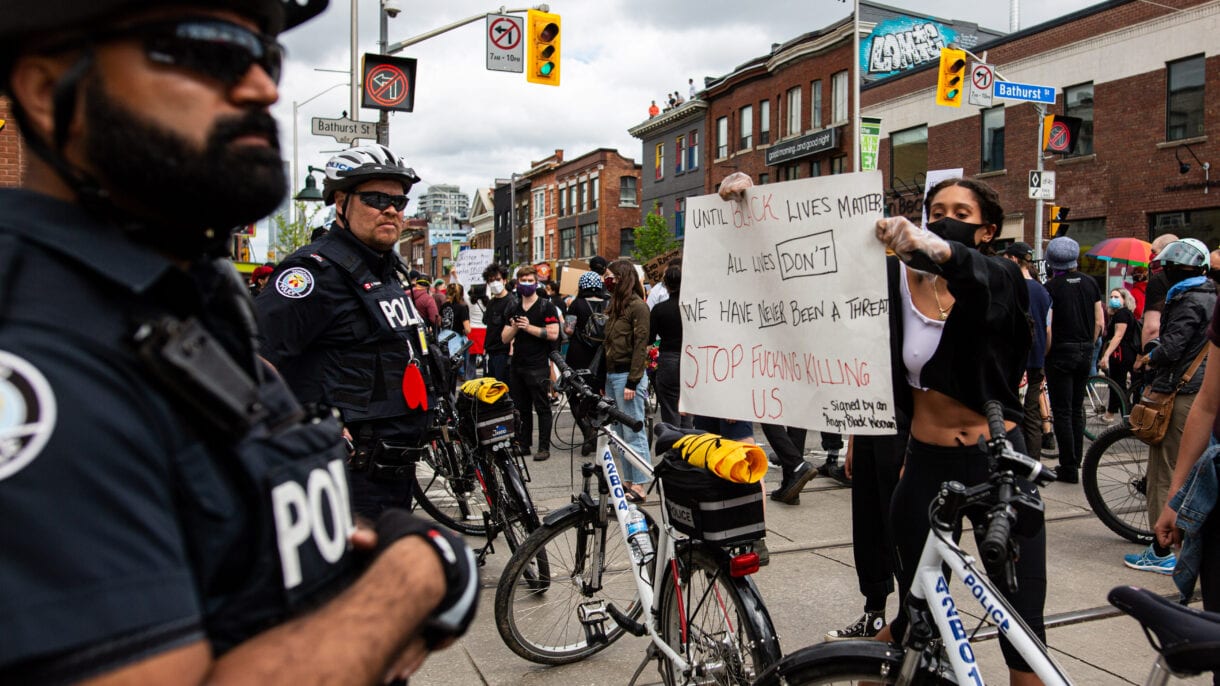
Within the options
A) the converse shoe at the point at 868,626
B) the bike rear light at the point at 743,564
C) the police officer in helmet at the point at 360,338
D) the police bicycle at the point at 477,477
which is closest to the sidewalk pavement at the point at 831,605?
the police bicycle at the point at 477,477

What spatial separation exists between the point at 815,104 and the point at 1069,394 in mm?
28701

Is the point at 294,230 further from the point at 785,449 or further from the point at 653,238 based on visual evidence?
the point at 785,449

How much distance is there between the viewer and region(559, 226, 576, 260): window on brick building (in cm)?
5875

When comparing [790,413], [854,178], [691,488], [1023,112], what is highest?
[1023,112]

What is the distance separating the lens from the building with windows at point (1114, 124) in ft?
65.6

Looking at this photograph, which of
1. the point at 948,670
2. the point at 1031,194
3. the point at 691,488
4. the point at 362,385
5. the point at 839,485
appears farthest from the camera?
the point at 1031,194

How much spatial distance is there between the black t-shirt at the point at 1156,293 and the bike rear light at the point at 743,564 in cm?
589

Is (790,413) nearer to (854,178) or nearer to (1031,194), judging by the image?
(854,178)

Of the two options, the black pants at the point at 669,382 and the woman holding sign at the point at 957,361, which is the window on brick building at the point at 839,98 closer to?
the black pants at the point at 669,382

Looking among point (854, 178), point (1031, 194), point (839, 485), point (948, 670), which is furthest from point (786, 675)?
point (1031, 194)

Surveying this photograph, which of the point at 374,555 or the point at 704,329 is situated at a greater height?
the point at 704,329

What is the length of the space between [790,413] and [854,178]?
902 mm

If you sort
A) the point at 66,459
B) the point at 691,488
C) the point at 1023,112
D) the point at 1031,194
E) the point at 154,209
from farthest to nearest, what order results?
1. the point at 1023,112
2. the point at 1031,194
3. the point at 691,488
4. the point at 154,209
5. the point at 66,459

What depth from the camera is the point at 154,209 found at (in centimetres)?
105
